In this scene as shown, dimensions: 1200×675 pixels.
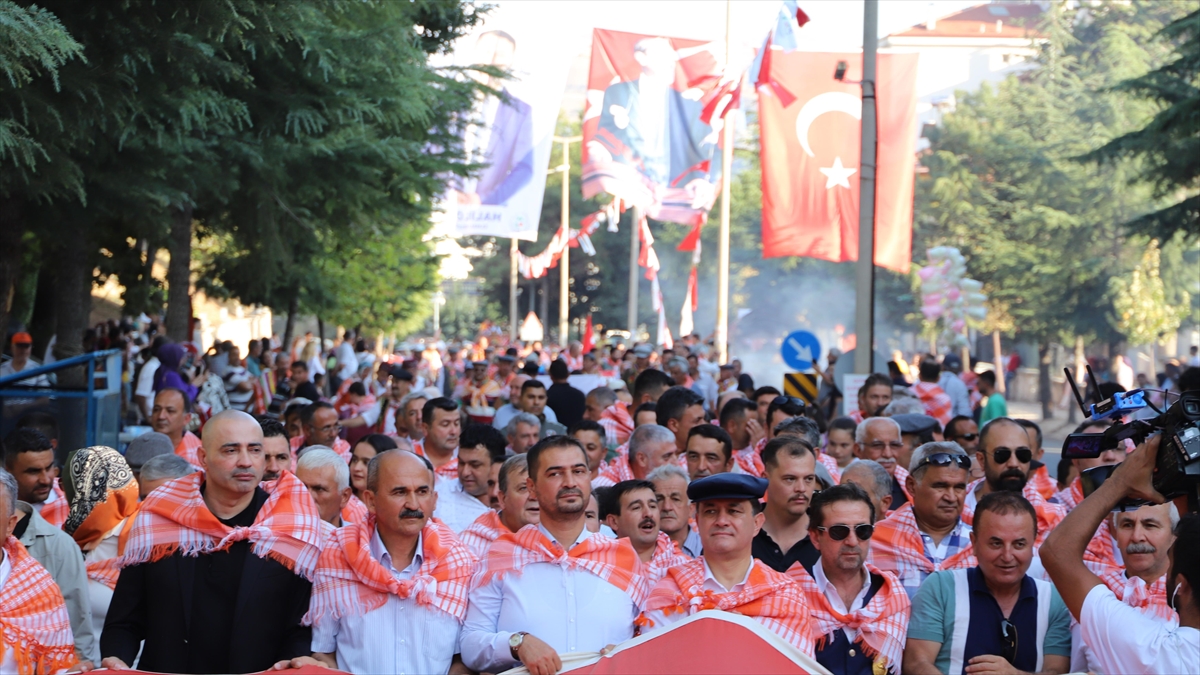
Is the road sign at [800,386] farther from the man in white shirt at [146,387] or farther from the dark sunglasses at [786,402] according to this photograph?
the man in white shirt at [146,387]

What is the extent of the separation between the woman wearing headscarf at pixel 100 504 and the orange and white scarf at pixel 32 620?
1.42m

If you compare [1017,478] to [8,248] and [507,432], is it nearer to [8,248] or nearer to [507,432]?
[507,432]

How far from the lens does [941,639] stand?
17.1ft

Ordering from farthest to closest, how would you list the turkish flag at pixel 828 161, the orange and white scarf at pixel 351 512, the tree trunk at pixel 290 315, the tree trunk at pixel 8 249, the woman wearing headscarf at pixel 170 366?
the tree trunk at pixel 290 315
the turkish flag at pixel 828 161
the woman wearing headscarf at pixel 170 366
the tree trunk at pixel 8 249
the orange and white scarf at pixel 351 512

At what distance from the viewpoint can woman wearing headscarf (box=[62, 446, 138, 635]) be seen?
657 centimetres

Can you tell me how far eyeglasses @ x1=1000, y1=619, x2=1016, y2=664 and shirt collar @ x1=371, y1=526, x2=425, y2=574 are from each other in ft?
7.52

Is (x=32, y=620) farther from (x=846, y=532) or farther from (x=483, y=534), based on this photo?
(x=846, y=532)

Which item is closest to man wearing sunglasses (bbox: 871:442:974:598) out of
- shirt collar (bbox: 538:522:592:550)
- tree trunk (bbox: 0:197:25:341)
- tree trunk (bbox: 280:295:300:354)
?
shirt collar (bbox: 538:522:592:550)

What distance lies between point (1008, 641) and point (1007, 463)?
7.66 ft

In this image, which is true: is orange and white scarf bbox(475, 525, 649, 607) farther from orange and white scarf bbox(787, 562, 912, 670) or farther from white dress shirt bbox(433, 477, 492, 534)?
white dress shirt bbox(433, 477, 492, 534)

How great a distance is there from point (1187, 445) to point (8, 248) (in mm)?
9708

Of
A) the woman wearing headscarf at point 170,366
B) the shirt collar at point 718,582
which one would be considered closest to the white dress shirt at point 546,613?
the shirt collar at point 718,582

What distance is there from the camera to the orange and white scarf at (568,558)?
205 inches

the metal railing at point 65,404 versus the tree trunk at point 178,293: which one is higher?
the tree trunk at point 178,293
